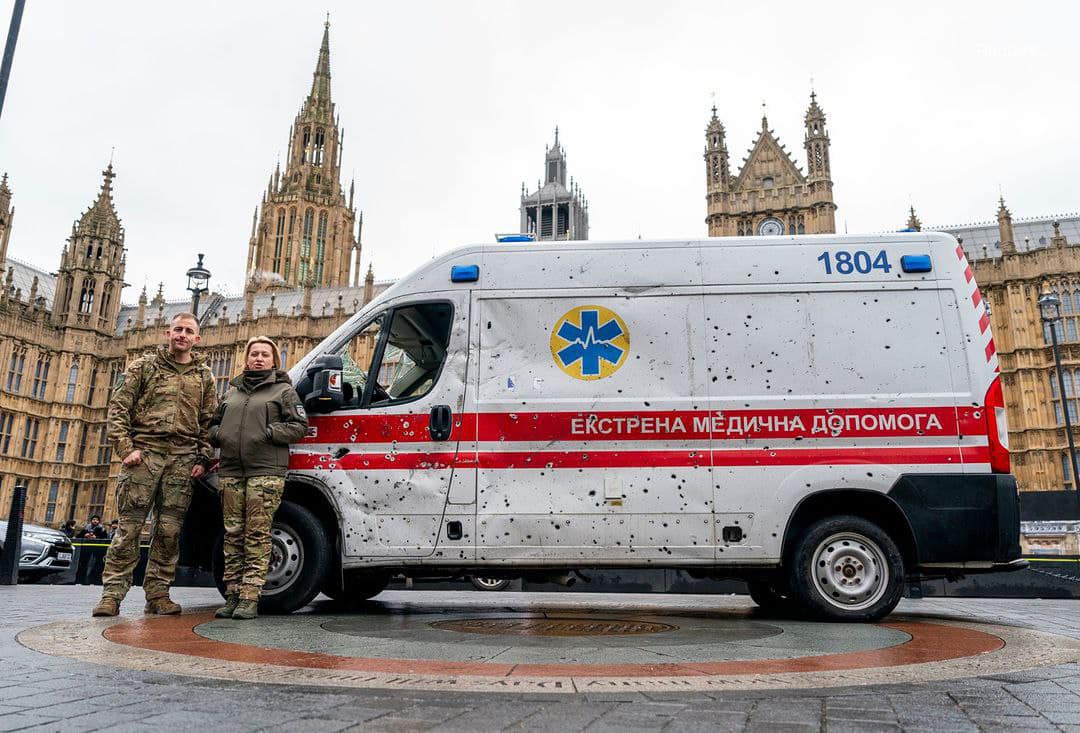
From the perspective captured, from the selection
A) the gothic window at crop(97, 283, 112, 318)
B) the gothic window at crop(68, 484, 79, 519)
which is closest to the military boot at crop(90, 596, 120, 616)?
the gothic window at crop(68, 484, 79, 519)

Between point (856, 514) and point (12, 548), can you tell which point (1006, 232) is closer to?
point (856, 514)

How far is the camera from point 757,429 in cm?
571

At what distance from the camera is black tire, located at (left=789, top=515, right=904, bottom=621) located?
5.58m

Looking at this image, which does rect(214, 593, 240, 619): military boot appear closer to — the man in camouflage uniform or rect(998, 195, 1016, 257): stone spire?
the man in camouflage uniform

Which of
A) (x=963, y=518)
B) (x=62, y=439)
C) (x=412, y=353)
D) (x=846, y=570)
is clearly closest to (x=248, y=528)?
(x=412, y=353)

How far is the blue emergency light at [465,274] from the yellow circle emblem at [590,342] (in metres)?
0.81

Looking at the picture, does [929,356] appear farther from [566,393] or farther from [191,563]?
[191,563]

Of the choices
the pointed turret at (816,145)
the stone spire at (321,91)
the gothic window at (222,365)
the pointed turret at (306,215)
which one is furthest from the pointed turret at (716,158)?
the stone spire at (321,91)

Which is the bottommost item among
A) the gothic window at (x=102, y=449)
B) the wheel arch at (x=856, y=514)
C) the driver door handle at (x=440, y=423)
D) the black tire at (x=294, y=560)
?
the black tire at (x=294, y=560)

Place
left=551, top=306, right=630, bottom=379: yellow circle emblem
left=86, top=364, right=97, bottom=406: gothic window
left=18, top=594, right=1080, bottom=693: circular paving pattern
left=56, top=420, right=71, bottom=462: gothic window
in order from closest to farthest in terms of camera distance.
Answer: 1. left=18, top=594, right=1080, bottom=693: circular paving pattern
2. left=551, top=306, right=630, bottom=379: yellow circle emblem
3. left=56, top=420, right=71, bottom=462: gothic window
4. left=86, top=364, right=97, bottom=406: gothic window

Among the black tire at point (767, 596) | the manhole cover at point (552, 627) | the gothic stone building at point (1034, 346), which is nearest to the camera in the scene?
the manhole cover at point (552, 627)

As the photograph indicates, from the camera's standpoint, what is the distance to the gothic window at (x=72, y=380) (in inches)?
1710

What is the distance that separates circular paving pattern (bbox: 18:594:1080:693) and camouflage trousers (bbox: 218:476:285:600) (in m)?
0.33

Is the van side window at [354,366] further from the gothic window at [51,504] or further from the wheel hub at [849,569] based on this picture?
the gothic window at [51,504]
